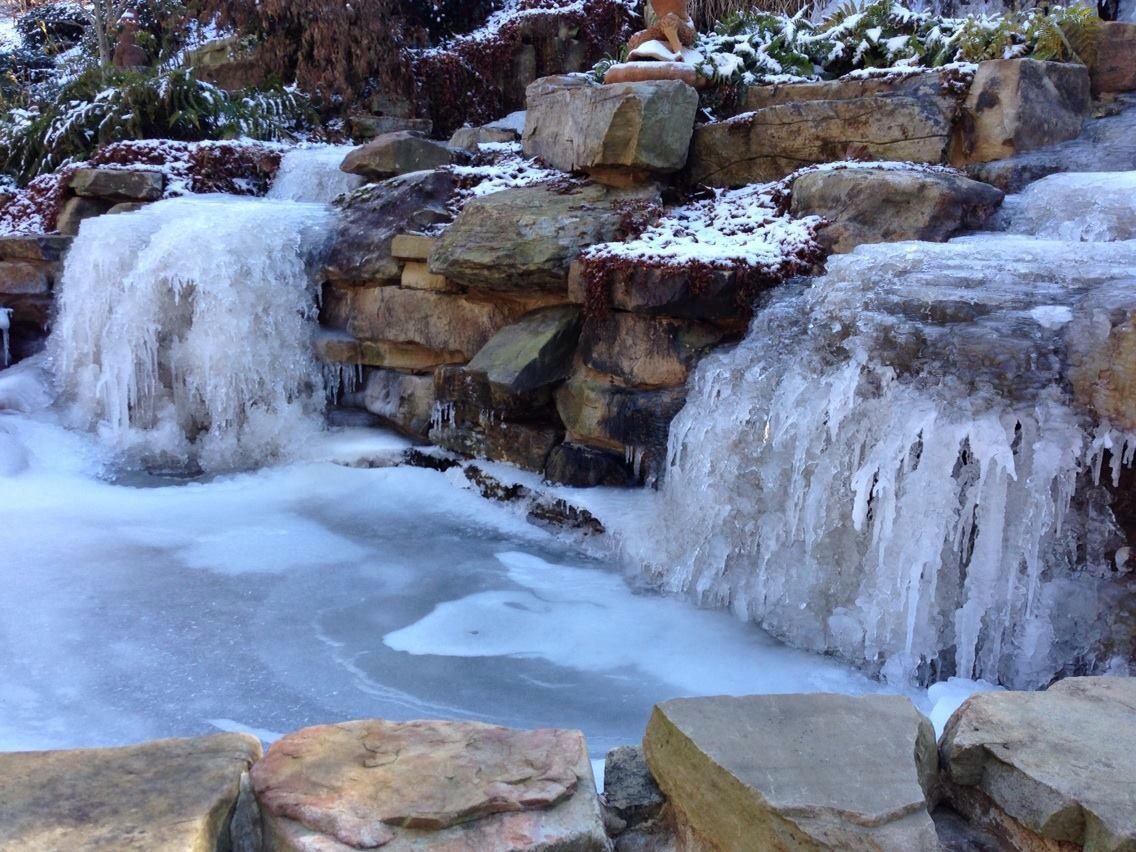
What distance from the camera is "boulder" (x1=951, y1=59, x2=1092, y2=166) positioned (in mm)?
5137

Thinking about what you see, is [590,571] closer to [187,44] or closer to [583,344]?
[583,344]

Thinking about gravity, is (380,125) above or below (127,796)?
above

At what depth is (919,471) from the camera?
3.35m

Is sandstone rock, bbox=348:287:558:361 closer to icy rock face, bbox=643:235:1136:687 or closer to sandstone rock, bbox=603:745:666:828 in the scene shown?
icy rock face, bbox=643:235:1136:687

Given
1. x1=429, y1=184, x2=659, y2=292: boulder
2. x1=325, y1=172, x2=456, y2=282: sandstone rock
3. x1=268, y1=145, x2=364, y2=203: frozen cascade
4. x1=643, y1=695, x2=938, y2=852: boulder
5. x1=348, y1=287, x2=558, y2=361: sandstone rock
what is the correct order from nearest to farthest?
1. x1=643, y1=695, x2=938, y2=852: boulder
2. x1=429, y1=184, x2=659, y2=292: boulder
3. x1=348, y1=287, x2=558, y2=361: sandstone rock
4. x1=325, y1=172, x2=456, y2=282: sandstone rock
5. x1=268, y1=145, x2=364, y2=203: frozen cascade

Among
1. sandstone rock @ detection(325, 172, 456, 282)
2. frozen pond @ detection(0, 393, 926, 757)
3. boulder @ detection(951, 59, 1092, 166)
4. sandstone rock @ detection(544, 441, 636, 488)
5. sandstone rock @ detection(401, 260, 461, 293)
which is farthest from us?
sandstone rock @ detection(325, 172, 456, 282)

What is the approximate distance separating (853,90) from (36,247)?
20.0ft

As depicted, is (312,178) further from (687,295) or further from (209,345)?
(687,295)

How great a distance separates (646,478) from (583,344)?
0.79m

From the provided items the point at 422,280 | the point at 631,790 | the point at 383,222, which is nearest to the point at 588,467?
the point at 422,280

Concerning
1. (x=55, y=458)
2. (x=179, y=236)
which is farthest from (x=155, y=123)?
(x=55, y=458)

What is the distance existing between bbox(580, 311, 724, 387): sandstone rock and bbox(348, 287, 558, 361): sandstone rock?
0.72 meters

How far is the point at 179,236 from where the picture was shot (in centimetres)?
635

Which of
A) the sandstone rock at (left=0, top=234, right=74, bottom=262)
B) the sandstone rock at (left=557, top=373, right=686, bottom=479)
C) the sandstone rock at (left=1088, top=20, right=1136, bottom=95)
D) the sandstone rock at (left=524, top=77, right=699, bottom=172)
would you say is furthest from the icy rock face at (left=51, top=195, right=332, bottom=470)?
the sandstone rock at (left=1088, top=20, right=1136, bottom=95)
